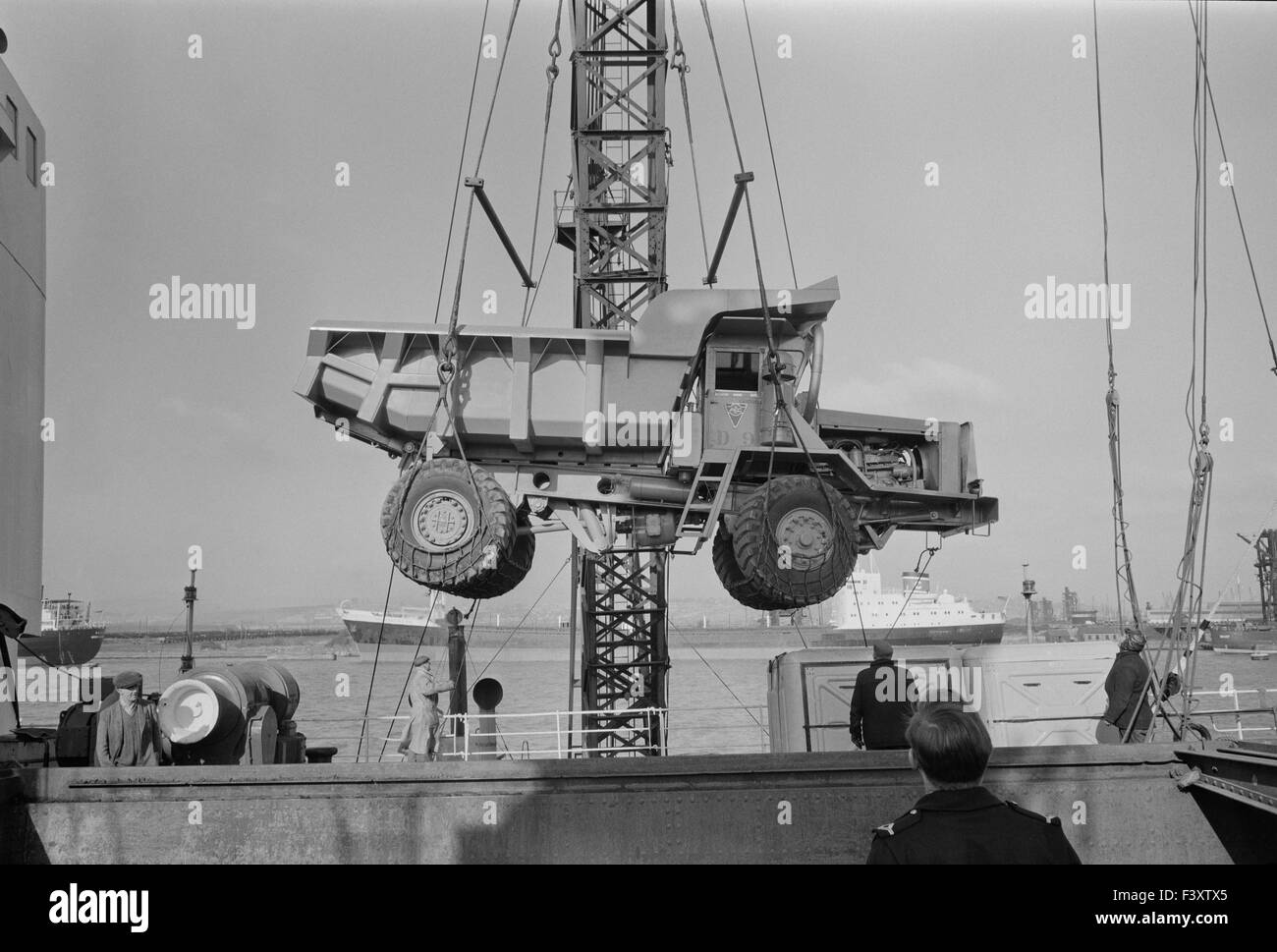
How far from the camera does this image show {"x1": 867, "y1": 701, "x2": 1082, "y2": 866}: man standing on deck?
2.97 meters

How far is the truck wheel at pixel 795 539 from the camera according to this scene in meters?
10.5

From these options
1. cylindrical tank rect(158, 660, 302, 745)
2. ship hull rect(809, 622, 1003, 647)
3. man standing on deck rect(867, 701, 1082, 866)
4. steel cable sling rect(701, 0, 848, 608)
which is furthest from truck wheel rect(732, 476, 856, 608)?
ship hull rect(809, 622, 1003, 647)

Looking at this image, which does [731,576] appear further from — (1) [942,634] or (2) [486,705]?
(1) [942,634]

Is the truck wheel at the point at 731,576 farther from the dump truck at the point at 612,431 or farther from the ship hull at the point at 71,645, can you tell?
the ship hull at the point at 71,645

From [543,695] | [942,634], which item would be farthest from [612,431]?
[942,634]

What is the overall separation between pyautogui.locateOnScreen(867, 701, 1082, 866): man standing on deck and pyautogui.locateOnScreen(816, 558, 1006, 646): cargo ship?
69.0m

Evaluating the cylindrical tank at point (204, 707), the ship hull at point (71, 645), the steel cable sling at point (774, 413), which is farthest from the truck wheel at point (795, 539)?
the ship hull at point (71, 645)

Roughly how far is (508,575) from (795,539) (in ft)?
10.3

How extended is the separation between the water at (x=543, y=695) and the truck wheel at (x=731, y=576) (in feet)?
8.74

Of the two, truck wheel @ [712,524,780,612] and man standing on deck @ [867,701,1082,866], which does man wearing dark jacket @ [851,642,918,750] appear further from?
man standing on deck @ [867,701,1082,866]

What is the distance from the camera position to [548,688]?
6856cm
